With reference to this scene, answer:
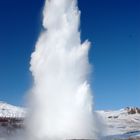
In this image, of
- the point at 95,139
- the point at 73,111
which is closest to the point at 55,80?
the point at 73,111

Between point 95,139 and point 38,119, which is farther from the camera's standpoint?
point 38,119

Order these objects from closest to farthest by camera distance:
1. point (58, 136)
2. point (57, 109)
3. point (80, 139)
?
point (80, 139) < point (58, 136) < point (57, 109)

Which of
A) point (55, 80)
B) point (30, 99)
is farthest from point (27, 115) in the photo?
point (55, 80)

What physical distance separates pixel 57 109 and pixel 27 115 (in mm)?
6267

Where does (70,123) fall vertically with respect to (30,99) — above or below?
below

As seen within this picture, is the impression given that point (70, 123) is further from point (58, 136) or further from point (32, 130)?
point (32, 130)

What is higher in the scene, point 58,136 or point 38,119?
point 38,119

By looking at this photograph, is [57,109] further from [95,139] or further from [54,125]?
[95,139]

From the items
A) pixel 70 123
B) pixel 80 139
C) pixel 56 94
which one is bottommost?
pixel 80 139

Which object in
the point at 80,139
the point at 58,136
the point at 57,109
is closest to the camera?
the point at 80,139

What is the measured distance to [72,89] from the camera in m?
64.4

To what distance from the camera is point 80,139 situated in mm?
53625

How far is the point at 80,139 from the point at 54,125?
32.3 feet

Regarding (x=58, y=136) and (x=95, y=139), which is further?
(x=58, y=136)
